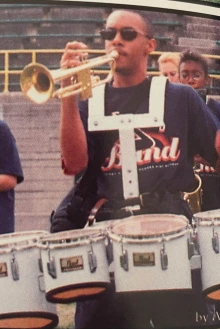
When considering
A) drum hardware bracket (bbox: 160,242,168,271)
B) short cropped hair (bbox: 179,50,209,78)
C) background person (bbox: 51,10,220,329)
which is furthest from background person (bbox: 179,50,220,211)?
drum hardware bracket (bbox: 160,242,168,271)

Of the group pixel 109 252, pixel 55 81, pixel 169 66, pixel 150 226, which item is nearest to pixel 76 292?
pixel 109 252

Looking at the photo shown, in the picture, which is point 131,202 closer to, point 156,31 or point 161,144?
point 161,144

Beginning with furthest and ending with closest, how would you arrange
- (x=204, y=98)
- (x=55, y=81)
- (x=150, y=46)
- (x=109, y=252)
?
(x=204, y=98), (x=150, y=46), (x=109, y=252), (x=55, y=81)

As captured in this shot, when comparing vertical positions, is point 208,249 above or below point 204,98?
below

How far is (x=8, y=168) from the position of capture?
397cm

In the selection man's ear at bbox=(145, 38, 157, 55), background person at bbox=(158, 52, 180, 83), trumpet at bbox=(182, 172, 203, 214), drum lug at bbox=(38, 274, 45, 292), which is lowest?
drum lug at bbox=(38, 274, 45, 292)

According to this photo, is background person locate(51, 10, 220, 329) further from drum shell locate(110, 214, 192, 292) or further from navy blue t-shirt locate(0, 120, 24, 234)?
navy blue t-shirt locate(0, 120, 24, 234)

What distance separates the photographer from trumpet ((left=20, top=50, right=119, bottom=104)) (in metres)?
3.71

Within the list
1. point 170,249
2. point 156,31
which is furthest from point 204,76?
point 170,249

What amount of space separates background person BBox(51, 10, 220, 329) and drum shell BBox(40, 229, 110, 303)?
0.57 ft

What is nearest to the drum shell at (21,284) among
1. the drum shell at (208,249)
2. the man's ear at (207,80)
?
the drum shell at (208,249)

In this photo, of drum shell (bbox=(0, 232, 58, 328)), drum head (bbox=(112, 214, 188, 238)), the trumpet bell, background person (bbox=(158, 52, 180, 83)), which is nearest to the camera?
the trumpet bell

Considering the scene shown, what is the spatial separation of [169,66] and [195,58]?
0.21 metres

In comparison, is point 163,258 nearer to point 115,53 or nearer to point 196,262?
point 196,262
